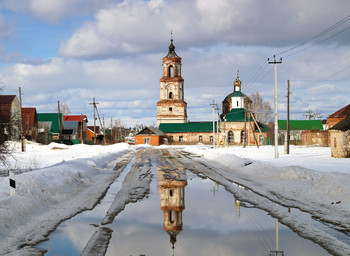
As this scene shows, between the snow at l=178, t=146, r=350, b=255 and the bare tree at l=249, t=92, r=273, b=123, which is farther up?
the bare tree at l=249, t=92, r=273, b=123

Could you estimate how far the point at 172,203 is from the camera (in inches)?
371

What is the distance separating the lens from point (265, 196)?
10.3 meters

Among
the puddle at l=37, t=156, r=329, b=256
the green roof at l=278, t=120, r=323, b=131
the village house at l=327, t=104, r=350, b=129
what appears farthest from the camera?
the green roof at l=278, t=120, r=323, b=131

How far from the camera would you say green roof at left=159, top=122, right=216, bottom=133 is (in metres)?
86.1

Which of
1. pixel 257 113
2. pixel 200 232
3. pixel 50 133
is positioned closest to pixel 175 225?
pixel 200 232

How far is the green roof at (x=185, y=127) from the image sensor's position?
282 ft

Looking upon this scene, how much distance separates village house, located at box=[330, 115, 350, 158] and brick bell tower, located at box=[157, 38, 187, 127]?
63568 millimetres

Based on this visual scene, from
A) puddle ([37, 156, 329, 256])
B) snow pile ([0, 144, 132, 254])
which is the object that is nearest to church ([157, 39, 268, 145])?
snow pile ([0, 144, 132, 254])

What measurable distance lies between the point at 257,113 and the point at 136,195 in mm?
86286

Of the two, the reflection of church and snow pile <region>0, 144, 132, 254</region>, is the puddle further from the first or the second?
snow pile <region>0, 144, 132, 254</region>

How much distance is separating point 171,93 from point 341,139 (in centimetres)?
6518

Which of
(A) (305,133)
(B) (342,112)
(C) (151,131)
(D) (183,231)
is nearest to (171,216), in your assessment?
(D) (183,231)

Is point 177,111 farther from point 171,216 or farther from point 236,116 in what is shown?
point 171,216

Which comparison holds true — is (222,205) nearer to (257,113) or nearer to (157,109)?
(157,109)
